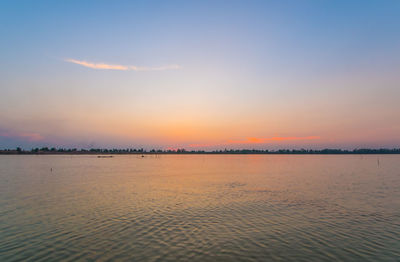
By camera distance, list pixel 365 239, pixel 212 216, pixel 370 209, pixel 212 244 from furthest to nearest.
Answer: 1. pixel 370 209
2. pixel 212 216
3. pixel 365 239
4. pixel 212 244

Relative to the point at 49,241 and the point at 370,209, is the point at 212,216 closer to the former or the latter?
the point at 49,241

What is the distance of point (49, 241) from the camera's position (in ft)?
51.3

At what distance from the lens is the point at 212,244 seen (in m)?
15.3

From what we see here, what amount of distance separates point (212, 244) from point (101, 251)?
7.17 m

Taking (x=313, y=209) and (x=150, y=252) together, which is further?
(x=313, y=209)

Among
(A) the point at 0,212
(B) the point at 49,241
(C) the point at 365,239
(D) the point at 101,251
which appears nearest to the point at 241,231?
(C) the point at 365,239

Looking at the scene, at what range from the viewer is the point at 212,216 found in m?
22.4

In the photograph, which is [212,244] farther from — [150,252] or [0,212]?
[0,212]

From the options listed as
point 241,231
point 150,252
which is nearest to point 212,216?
point 241,231

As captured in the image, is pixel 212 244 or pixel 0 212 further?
pixel 0 212

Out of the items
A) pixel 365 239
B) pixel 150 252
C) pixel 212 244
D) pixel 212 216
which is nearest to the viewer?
pixel 150 252

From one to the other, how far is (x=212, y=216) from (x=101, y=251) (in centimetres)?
1124

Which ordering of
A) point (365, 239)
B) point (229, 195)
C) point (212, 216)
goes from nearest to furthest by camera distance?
1. point (365, 239)
2. point (212, 216)
3. point (229, 195)

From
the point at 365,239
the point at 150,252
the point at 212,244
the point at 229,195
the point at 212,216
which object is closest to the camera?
the point at 150,252
